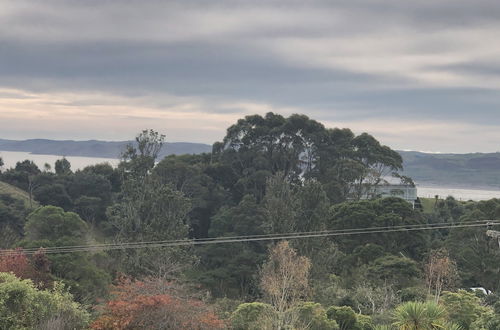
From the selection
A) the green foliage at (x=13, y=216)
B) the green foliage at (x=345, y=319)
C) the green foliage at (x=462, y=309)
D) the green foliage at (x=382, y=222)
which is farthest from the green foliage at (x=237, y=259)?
the green foliage at (x=462, y=309)

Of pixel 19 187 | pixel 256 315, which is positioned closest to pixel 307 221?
pixel 256 315

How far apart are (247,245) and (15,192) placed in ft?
110

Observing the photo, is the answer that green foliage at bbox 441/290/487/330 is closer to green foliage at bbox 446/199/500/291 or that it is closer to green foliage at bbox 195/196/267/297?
green foliage at bbox 446/199/500/291

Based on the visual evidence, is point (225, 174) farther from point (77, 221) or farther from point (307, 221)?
point (77, 221)

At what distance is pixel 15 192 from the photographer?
218 ft

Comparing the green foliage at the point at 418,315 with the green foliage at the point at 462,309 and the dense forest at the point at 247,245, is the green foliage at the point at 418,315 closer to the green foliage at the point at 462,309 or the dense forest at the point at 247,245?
the dense forest at the point at 247,245

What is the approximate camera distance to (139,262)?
119ft

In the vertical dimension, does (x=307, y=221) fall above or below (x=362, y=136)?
below

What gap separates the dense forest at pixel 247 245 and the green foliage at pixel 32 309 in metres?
0.04

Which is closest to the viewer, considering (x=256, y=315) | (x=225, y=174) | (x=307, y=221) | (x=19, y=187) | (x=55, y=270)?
(x=256, y=315)

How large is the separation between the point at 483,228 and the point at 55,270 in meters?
33.6

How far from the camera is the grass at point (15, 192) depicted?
63.7 m

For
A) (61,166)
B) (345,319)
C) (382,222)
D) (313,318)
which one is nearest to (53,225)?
(313,318)

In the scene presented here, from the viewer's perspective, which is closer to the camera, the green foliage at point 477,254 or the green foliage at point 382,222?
the green foliage at point 477,254
